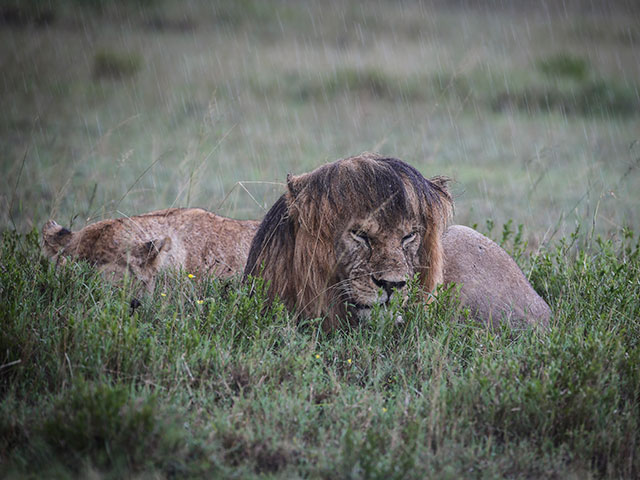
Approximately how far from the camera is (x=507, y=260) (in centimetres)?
505

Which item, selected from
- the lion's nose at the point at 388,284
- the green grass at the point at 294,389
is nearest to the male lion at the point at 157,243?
the green grass at the point at 294,389

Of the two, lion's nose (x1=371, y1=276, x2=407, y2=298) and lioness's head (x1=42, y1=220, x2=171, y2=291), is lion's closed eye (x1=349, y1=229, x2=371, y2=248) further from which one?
lioness's head (x1=42, y1=220, x2=171, y2=291)

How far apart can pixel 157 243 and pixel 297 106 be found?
43.6 feet

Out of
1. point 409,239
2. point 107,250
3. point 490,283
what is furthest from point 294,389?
point 107,250

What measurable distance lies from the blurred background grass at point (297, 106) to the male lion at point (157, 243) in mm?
248

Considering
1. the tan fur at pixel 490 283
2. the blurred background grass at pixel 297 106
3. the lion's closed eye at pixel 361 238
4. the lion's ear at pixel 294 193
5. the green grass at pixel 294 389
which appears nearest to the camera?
the green grass at pixel 294 389

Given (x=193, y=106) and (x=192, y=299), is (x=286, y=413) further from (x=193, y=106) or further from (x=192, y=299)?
(x=193, y=106)

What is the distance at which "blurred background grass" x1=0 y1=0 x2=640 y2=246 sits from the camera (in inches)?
358

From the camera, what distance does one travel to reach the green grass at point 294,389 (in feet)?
9.87

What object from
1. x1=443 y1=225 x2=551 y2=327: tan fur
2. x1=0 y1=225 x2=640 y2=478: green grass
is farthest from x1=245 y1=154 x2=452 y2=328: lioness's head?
x1=443 y1=225 x2=551 y2=327: tan fur

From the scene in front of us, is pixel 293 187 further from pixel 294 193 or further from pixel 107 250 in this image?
pixel 107 250

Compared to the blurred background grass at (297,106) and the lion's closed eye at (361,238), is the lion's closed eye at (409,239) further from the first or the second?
the blurred background grass at (297,106)

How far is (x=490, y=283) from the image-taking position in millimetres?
4855

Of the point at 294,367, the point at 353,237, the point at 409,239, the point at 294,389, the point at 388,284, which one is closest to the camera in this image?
the point at 294,389
